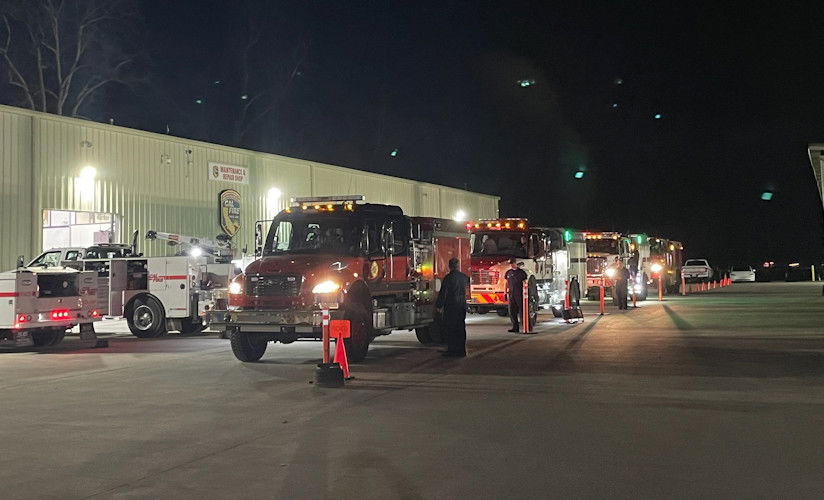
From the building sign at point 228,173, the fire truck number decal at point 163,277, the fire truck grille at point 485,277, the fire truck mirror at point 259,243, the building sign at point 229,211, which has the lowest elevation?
the fire truck grille at point 485,277

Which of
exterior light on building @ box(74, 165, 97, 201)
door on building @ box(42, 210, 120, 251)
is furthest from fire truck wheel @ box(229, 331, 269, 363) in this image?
exterior light on building @ box(74, 165, 97, 201)

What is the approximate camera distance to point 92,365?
645 inches

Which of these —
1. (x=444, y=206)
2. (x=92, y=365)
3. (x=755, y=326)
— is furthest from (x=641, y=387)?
(x=444, y=206)

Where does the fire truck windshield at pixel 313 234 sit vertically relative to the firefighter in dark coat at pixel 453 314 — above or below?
above

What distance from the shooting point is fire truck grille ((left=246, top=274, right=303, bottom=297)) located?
50.2 ft

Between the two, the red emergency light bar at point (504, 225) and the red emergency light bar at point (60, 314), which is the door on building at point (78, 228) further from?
the red emergency light bar at point (504, 225)

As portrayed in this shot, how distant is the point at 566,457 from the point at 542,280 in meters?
19.3

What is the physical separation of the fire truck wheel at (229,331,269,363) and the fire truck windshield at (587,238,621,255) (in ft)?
73.0

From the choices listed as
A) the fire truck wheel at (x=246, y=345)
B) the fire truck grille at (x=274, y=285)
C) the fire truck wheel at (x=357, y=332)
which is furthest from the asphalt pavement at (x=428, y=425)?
the fire truck grille at (x=274, y=285)

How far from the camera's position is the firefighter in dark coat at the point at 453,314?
53.5ft

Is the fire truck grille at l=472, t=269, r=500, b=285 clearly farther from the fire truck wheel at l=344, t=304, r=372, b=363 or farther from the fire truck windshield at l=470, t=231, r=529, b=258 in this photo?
the fire truck wheel at l=344, t=304, r=372, b=363

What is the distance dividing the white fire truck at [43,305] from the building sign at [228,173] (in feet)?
49.2

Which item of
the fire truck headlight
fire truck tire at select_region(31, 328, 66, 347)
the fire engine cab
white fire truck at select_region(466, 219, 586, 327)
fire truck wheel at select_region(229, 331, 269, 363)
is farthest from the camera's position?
the fire engine cab

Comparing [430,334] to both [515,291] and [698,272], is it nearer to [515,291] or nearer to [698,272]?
[515,291]
